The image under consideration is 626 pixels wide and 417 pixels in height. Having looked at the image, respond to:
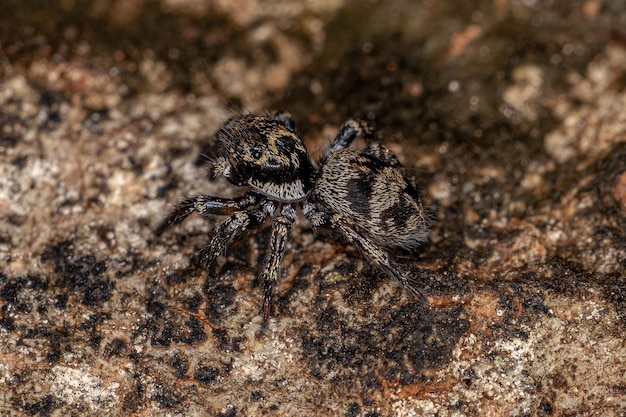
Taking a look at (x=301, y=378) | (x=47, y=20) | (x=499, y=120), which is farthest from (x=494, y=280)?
(x=47, y=20)

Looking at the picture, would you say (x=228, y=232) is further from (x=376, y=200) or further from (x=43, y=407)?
(x=43, y=407)

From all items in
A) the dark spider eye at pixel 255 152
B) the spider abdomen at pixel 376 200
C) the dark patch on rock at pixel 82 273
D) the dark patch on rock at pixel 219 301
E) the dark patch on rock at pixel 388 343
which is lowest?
the dark patch on rock at pixel 388 343

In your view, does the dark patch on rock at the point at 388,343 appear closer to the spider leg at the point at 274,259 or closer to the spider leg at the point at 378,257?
the spider leg at the point at 378,257

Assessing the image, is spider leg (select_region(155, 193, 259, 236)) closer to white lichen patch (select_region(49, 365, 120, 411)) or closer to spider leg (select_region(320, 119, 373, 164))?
spider leg (select_region(320, 119, 373, 164))

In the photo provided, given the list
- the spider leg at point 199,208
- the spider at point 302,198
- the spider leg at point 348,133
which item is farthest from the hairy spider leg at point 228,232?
the spider leg at point 348,133

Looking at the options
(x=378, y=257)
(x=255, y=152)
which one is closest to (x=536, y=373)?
(x=378, y=257)

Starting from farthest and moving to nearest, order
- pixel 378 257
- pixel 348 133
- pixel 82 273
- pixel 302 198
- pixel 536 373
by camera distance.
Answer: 1. pixel 348 133
2. pixel 302 198
3. pixel 82 273
4. pixel 378 257
5. pixel 536 373

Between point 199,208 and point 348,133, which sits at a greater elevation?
point 348,133
